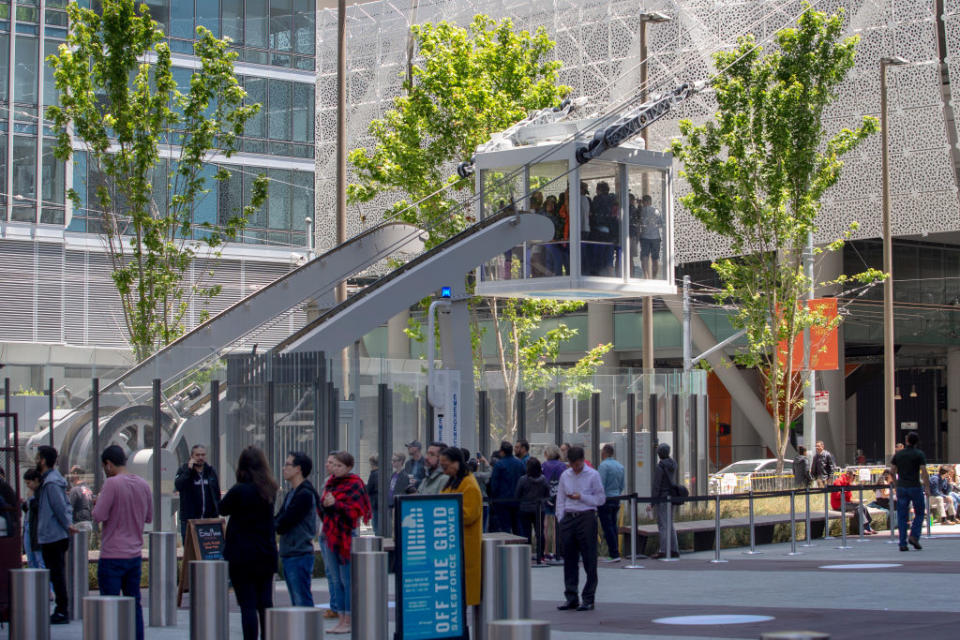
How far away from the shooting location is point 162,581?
46.5ft

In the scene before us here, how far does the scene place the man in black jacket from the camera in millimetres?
16391

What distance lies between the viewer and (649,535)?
23328mm

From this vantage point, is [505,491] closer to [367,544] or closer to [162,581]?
[162,581]

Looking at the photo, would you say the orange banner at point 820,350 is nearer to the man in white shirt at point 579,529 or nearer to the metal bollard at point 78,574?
the man in white shirt at point 579,529

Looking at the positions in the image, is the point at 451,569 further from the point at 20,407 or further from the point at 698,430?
the point at 698,430

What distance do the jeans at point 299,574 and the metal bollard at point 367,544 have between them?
0.53 metres

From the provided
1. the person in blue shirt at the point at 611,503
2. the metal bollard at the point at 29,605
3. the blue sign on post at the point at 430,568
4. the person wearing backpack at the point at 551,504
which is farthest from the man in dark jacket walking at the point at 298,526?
the person wearing backpack at the point at 551,504

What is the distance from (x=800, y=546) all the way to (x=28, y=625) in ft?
53.5

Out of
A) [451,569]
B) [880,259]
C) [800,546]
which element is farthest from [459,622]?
[880,259]

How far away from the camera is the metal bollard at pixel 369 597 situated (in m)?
10.4

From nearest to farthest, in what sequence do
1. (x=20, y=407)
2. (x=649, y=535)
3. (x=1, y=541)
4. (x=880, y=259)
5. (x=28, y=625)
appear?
(x=28, y=625) → (x=1, y=541) → (x=20, y=407) → (x=649, y=535) → (x=880, y=259)

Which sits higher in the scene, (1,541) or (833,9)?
(833,9)

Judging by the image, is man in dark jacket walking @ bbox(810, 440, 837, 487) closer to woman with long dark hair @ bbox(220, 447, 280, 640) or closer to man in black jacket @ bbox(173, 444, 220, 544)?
man in black jacket @ bbox(173, 444, 220, 544)

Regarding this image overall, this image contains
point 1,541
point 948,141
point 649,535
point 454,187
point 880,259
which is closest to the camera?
point 1,541
